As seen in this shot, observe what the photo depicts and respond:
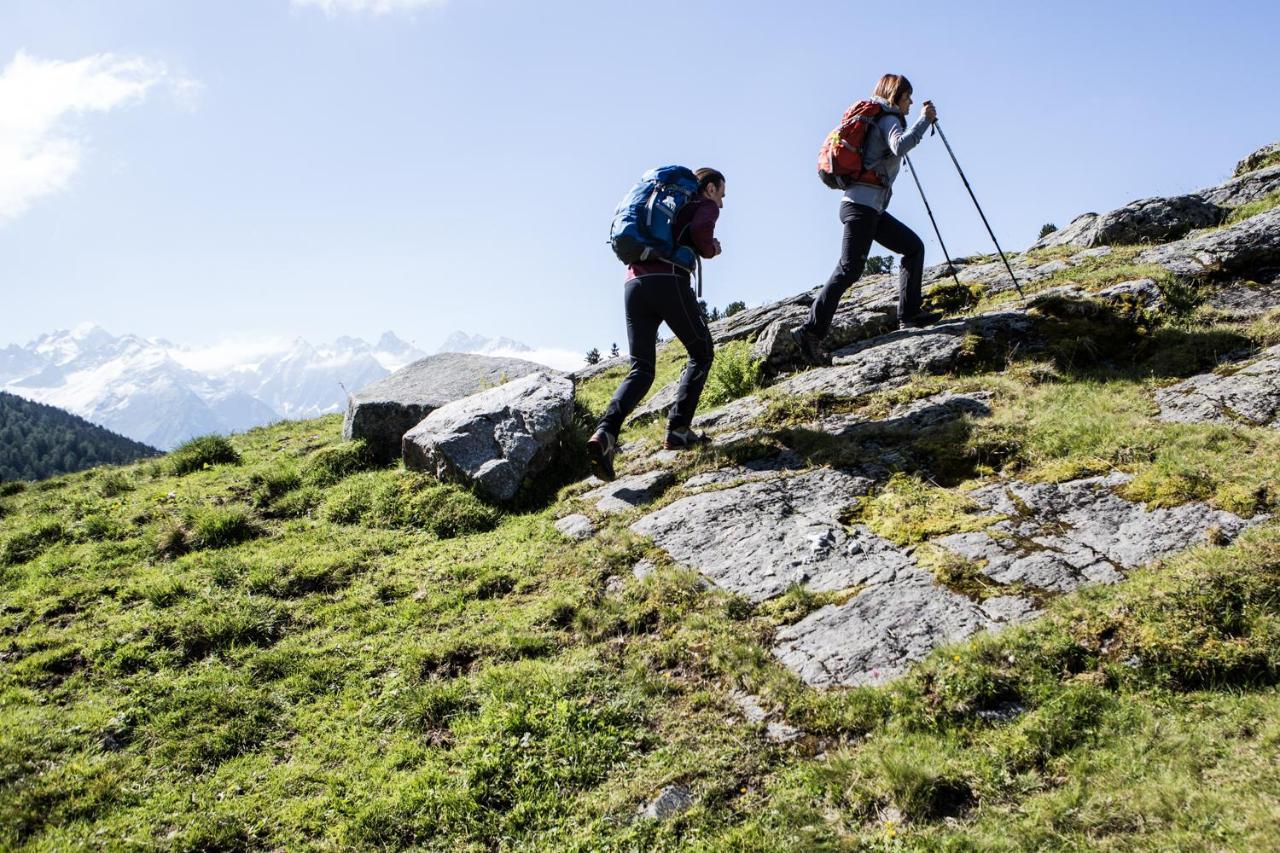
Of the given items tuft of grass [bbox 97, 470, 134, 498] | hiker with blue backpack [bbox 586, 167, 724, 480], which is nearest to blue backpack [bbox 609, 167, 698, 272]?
hiker with blue backpack [bbox 586, 167, 724, 480]

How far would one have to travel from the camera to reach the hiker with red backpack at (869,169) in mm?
10148

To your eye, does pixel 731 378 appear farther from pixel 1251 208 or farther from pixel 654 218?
pixel 1251 208

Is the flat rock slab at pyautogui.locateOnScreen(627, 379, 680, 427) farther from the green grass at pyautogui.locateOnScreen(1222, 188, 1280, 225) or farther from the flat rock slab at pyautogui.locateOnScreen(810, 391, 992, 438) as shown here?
the green grass at pyautogui.locateOnScreen(1222, 188, 1280, 225)

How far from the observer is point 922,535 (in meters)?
6.73

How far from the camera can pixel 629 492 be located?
916 cm

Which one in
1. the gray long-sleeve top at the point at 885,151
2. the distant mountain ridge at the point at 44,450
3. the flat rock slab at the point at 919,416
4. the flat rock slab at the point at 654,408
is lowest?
the flat rock slab at the point at 919,416

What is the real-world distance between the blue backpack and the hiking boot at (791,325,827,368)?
3283 mm

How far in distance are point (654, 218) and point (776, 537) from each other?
422cm

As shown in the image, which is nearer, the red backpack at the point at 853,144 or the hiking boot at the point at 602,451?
the hiking boot at the point at 602,451

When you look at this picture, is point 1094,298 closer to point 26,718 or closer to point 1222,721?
point 1222,721

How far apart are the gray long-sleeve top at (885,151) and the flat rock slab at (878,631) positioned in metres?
6.43

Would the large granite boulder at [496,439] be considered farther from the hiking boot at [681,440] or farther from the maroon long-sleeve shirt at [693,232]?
the maroon long-sleeve shirt at [693,232]

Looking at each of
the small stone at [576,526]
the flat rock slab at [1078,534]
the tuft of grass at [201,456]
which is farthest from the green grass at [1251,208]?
the tuft of grass at [201,456]

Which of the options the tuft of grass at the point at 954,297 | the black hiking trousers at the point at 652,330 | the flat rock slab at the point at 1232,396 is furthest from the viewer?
the tuft of grass at the point at 954,297
